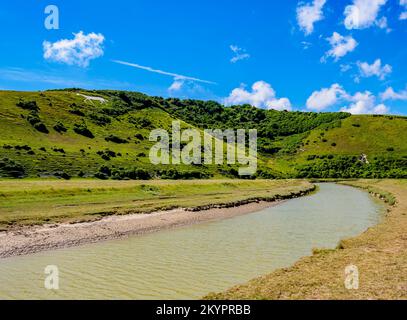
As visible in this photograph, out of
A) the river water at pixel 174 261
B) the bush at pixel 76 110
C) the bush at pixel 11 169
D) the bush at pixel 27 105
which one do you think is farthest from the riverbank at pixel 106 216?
the bush at pixel 76 110

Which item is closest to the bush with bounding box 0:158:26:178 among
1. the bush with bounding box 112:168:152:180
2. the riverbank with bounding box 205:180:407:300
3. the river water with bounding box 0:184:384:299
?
the bush with bounding box 112:168:152:180

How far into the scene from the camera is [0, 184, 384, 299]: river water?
21594 millimetres

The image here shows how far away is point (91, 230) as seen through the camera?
122 feet

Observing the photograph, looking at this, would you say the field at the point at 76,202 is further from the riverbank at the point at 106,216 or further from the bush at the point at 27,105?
the bush at the point at 27,105

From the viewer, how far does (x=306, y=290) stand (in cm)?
1811

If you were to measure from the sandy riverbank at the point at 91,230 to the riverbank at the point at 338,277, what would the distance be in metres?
18.6

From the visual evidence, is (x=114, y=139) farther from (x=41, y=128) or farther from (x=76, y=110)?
(x=76, y=110)

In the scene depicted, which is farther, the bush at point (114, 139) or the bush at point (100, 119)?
the bush at point (100, 119)

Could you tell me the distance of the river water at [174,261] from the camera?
21.6m

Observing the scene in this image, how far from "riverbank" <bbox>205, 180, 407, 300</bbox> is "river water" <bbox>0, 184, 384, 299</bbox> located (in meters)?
2.66

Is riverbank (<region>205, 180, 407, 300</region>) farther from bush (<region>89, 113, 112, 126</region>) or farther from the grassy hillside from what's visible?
bush (<region>89, 113, 112, 126</region>)
